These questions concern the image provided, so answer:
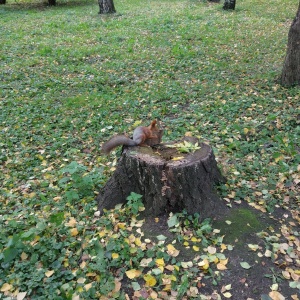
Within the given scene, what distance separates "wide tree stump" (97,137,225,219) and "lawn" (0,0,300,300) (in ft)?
0.53

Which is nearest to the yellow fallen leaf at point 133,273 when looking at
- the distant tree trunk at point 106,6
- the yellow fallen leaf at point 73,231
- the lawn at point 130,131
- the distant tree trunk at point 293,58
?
the lawn at point 130,131

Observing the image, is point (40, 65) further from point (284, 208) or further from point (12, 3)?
point (12, 3)

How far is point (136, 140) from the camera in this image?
11.9ft

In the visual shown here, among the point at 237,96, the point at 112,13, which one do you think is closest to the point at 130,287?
the point at 237,96

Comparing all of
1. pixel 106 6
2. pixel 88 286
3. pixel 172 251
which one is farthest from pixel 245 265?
pixel 106 6

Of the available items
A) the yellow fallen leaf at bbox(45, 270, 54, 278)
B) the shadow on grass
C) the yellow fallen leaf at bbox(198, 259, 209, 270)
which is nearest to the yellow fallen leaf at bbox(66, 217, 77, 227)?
the yellow fallen leaf at bbox(45, 270, 54, 278)

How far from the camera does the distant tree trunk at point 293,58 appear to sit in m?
6.50

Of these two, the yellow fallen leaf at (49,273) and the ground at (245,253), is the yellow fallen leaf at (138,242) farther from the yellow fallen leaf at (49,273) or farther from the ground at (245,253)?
the yellow fallen leaf at (49,273)

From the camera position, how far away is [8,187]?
4516 millimetres

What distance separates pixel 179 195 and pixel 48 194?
1679 millimetres

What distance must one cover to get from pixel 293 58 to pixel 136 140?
14.3ft

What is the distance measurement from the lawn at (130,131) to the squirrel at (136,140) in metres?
0.55

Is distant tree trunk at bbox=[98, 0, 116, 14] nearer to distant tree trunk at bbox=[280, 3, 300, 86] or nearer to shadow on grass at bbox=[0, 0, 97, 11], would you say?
shadow on grass at bbox=[0, 0, 97, 11]

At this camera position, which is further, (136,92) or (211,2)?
(211,2)
